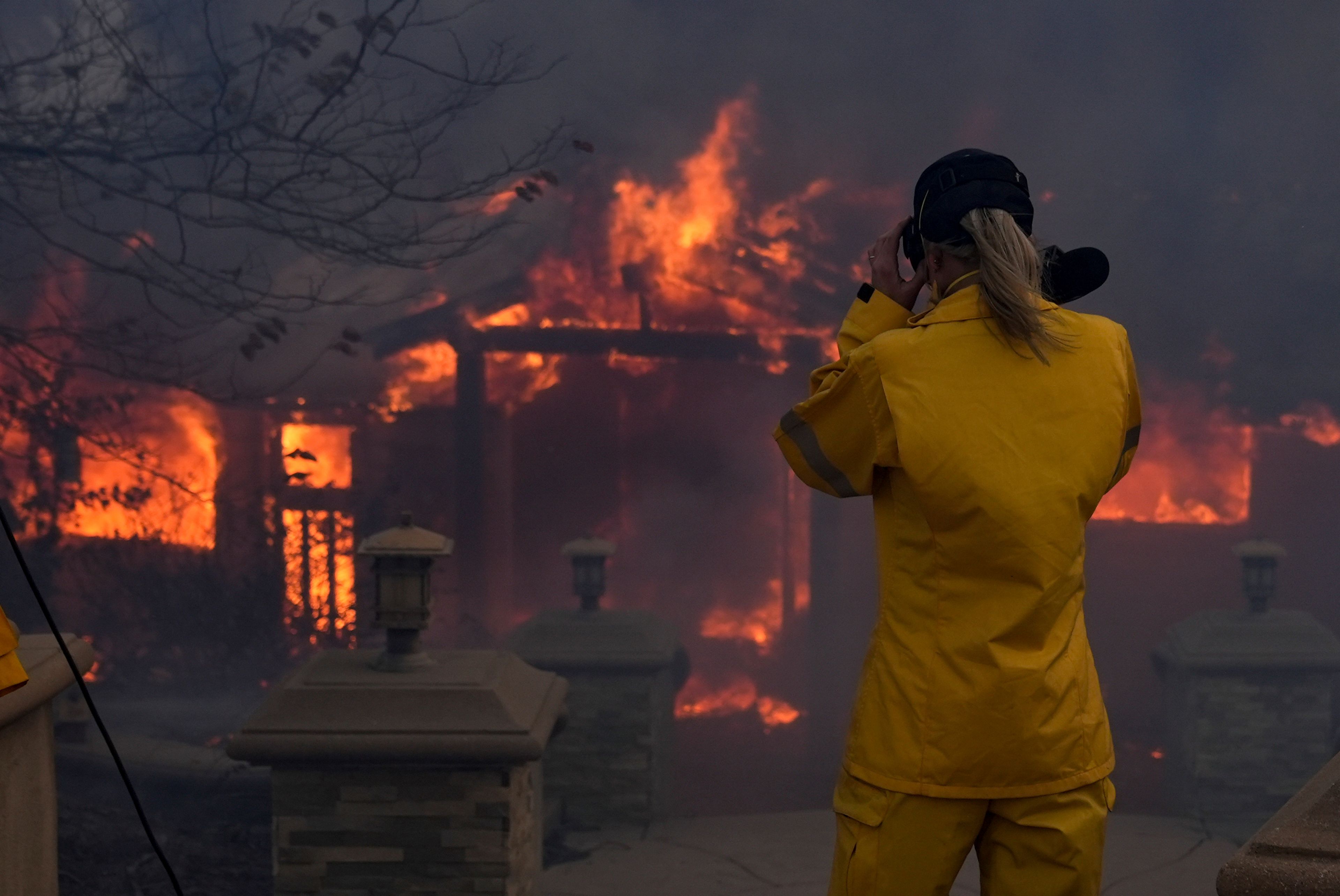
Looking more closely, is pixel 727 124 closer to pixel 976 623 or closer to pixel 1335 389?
pixel 1335 389

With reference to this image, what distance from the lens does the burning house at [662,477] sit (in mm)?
11938

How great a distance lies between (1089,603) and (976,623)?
11.8 m

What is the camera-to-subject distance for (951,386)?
6.35ft

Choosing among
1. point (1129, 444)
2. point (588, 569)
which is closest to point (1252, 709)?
point (588, 569)

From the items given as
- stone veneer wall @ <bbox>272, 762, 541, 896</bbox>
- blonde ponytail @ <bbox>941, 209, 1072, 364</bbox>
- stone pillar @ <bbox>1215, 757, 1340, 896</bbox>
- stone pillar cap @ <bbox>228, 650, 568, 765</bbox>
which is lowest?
stone veneer wall @ <bbox>272, 762, 541, 896</bbox>

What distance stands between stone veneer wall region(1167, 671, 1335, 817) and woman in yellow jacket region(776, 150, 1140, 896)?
732 centimetres

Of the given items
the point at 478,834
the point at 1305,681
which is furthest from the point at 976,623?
the point at 1305,681

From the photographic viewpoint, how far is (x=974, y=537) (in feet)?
6.25

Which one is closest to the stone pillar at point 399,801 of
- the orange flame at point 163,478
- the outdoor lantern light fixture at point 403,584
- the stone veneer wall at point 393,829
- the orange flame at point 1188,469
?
the stone veneer wall at point 393,829

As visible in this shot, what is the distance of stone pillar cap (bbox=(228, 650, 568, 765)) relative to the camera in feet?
13.8

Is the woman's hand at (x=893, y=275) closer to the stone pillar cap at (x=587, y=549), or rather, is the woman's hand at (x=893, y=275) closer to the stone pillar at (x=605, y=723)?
the stone pillar at (x=605, y=723)

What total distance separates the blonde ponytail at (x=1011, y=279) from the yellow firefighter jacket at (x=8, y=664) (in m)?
1.85

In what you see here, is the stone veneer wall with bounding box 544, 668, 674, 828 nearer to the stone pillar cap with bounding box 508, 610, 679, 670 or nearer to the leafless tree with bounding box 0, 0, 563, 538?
the stone pillar cap with bounding box 508, 610, 679, 670

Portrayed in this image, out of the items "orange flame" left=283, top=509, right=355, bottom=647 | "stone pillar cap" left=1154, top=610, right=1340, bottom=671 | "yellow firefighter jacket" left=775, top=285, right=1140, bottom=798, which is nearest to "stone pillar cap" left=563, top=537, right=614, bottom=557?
"orange flame" left=283, top=509, right=355, bottom=647
